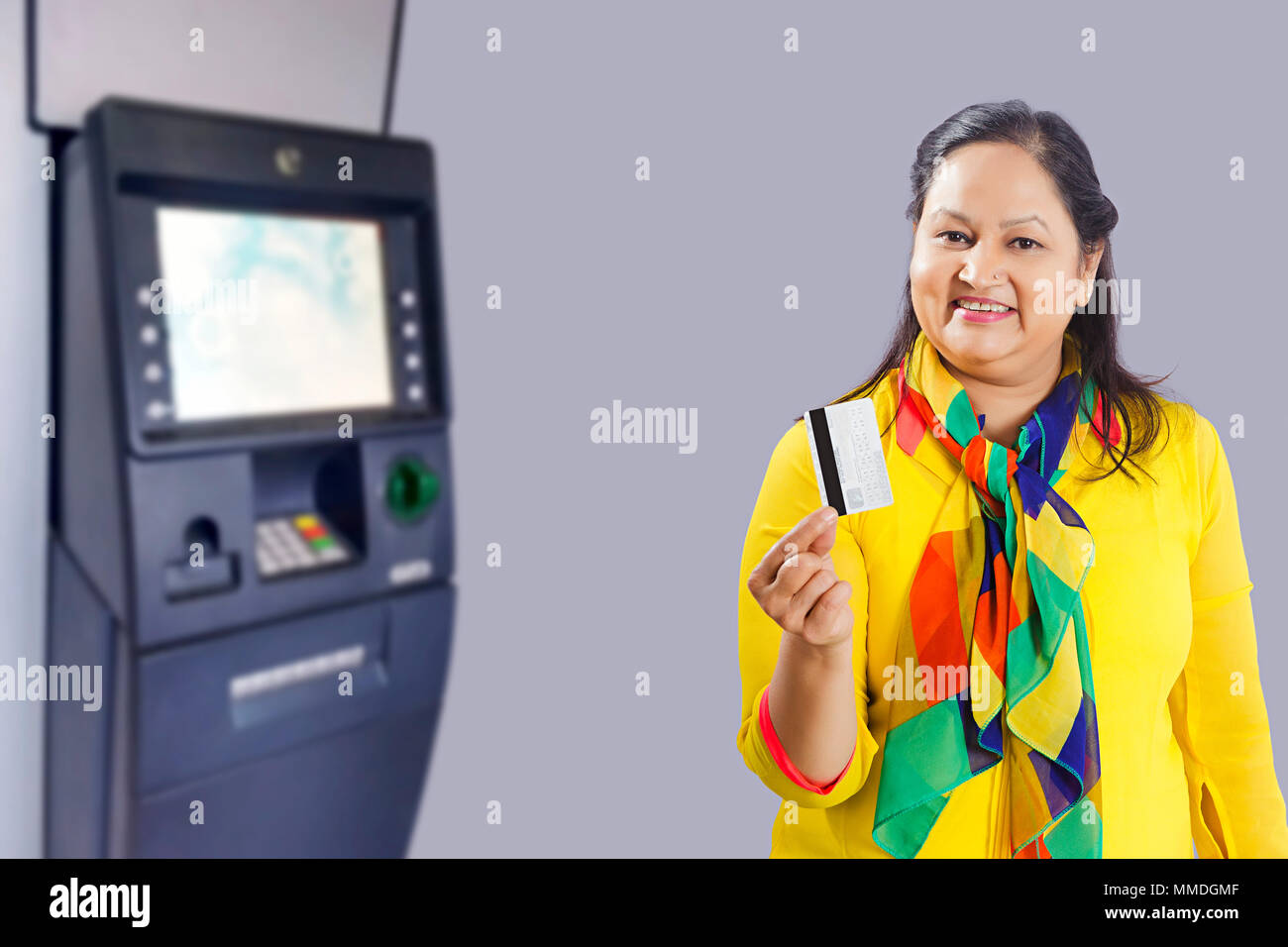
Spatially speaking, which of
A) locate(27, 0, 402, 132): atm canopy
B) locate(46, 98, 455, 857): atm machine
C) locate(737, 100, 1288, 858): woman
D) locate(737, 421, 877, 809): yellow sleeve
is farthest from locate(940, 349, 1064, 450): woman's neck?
locate(27, 0, 402, 132): atm canopy

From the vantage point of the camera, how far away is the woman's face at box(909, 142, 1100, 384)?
4.27 ft

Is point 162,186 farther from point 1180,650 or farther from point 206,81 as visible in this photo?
point 1180,650

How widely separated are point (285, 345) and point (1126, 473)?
118 cm

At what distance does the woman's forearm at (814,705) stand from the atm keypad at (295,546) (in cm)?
73

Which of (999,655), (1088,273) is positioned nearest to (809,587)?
(999,655)

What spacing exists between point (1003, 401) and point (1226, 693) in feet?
1.64

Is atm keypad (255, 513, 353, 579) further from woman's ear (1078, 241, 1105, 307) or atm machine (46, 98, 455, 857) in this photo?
woman's ear (1078, 241, 1105, 307)

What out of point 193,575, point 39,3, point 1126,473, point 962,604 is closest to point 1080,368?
point 1126,473

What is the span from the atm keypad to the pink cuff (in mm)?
713

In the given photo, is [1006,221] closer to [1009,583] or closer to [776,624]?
[1009,583]

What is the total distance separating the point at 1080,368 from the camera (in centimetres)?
145

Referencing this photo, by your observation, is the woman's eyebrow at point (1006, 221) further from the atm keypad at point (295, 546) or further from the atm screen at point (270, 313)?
the atm keypad at point (295, 546)

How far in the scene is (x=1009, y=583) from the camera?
1.35m

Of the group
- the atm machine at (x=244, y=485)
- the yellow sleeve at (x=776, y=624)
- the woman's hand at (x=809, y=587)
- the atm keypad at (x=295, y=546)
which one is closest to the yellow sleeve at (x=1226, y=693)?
the yellow sleeve at (x=776, y=624)
